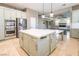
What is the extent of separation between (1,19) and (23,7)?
1.53m

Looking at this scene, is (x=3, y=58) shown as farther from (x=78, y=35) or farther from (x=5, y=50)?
(x=78, y=35)

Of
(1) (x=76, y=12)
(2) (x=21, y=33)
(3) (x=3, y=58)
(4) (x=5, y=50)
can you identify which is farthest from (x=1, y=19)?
(1) (x=76, y=12)

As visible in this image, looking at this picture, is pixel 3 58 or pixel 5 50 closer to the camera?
pixel 3 58

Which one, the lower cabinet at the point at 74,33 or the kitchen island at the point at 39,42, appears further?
the lower cabinet at the point at 74,33

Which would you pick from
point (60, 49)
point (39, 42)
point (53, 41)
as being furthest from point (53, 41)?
point (39, 42)

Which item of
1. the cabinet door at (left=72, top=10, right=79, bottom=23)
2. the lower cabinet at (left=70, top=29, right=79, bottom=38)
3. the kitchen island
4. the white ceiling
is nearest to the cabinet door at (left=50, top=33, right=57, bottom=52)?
the kitchen island

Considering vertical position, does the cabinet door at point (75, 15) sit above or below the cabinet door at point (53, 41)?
above

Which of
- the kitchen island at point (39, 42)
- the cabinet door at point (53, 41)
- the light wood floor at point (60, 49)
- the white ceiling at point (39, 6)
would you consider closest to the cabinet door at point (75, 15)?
the white ceiling at point (39, 6)

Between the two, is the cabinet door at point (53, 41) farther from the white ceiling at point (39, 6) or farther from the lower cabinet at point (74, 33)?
the white ceiling at point (39, 6)

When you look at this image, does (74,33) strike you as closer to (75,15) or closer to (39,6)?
(75,15)

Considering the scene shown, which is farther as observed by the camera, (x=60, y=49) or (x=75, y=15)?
(x=60, y=49)

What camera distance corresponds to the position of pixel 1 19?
3.58 meters

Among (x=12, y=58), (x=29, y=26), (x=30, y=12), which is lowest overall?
(x=12, y=58)

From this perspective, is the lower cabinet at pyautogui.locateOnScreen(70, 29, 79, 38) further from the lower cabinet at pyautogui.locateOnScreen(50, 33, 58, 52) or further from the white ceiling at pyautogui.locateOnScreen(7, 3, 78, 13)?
the white ceiling at pyautogui.locateOnScreen(7, 3, 78, 13)
